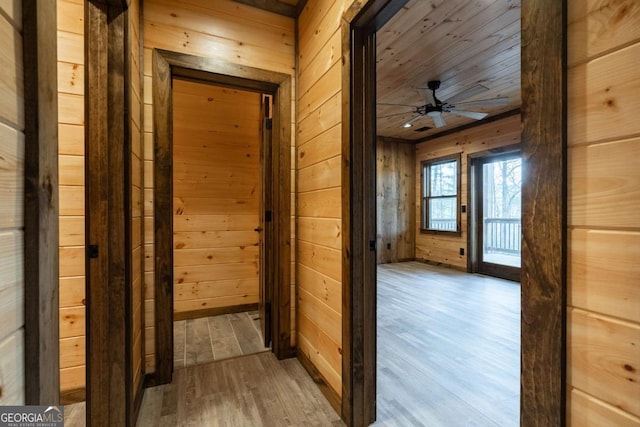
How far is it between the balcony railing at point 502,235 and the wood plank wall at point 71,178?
542 cm

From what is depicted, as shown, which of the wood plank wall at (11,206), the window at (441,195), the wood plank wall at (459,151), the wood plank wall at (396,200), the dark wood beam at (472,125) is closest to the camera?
the wood plank wall at (11,206)

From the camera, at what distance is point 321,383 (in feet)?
6.09

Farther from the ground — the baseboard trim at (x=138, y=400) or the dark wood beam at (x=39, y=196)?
the dark wood beam at (x=39, y=196)

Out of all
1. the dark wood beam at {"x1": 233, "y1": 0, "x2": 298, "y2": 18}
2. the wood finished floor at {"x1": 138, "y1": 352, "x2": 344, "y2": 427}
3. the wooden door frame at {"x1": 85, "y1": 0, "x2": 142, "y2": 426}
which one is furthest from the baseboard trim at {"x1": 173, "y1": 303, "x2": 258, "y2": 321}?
the dark wood beam at {"x1": 233, "y1": 0, "x2": 298, "y2": 18}

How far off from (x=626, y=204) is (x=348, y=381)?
4.48 ft

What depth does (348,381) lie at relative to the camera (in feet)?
5.01

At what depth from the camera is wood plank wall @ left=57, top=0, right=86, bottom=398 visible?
1633 millimetres

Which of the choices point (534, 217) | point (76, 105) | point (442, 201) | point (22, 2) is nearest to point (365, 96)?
point (534, 217)

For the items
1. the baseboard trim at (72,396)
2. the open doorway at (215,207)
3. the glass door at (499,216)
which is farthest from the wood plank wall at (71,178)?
the glass door at (499,216)

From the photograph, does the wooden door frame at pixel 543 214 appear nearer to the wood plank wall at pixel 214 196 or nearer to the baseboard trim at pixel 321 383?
the baseboard trim at pixel 321 383

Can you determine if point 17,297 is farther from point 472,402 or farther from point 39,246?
point 472,402

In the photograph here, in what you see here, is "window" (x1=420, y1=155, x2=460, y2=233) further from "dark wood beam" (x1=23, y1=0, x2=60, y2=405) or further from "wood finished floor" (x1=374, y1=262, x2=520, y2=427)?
"dark wood beam" (x1=23, y1=0, x2=60, y2=405)

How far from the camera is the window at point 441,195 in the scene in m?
5.65

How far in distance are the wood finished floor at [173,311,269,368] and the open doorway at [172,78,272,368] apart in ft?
0.07
